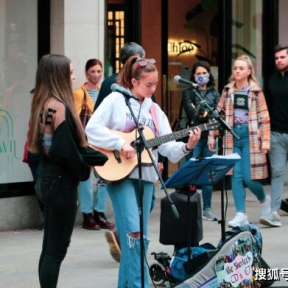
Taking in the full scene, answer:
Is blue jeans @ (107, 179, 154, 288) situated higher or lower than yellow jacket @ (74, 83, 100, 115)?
lower

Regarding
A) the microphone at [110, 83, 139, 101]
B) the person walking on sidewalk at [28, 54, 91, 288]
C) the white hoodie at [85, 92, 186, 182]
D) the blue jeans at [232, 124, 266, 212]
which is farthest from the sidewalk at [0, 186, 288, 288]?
the microphone at [110, 83, 139, 101]

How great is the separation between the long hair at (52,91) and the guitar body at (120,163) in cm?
55

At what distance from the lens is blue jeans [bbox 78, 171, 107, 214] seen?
10.7 meters

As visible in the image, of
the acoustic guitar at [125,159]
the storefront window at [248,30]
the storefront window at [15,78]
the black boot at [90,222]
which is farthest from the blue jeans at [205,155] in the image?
the acoustic guitar at [125,159]

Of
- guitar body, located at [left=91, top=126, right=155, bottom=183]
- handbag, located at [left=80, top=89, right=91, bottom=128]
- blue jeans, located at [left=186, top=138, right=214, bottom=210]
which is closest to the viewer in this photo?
guitar body, located at [left=91, top=126, right=155, bottom=183]

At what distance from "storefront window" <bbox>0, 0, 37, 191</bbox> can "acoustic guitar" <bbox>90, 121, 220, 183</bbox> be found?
3.81m

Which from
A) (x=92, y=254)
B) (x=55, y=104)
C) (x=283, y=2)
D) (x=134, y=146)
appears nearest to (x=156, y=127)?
(x=134, y=146)

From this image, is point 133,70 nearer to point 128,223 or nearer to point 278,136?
point 128,223

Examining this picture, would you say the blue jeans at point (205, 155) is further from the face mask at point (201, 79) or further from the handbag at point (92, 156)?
the handbag at point (92, 156)

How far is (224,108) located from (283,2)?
5.43 m

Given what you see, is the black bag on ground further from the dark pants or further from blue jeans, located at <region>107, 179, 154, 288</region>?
the dark pants

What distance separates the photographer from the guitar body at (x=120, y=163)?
693 centimetres

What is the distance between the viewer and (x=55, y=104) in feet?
21.1

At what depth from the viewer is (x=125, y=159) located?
699 cm
